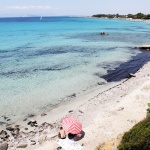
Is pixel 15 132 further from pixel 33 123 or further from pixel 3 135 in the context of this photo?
pixel 33 123

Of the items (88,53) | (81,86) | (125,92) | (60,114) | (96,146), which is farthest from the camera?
(88,53)

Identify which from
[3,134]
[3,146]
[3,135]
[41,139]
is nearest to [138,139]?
[41,139]

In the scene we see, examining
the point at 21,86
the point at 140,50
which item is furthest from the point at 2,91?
the point at 140,50

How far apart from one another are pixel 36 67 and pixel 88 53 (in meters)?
15.9

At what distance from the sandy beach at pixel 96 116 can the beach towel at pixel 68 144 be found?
0.39 metres

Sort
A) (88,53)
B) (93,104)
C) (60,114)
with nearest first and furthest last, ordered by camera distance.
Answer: (60,114) < (93,104) < (88,53)

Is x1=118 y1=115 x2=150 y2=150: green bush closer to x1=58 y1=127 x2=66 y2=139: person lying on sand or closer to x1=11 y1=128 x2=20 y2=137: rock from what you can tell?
x1=58 y1=127 x2=66 y2=139: person lying on sand

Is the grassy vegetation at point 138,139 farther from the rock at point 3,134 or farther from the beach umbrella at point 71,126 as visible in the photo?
the rock at point 3,134

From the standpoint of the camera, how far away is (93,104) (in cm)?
2383

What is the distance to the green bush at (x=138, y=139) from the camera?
41.3 feet

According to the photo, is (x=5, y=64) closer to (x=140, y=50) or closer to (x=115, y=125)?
(x=115, y=125)

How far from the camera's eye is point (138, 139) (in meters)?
13.0

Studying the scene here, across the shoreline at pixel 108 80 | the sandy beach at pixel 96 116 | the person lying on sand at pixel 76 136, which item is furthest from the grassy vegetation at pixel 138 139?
the shoreline at pixel 108 80

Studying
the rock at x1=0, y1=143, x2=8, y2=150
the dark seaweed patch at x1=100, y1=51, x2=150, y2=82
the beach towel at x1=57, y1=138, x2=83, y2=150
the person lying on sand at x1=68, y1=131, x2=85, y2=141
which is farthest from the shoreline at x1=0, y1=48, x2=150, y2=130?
the beach towel at x1=57, y1=138, x2=83, y2=150
